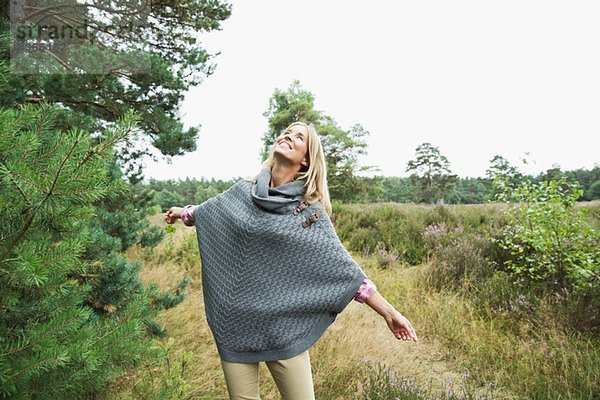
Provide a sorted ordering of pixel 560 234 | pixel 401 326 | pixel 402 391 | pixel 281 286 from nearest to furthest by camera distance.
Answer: pixel 401 326 → pixel 281 286 → pixel 402 391 → pixel 560 234

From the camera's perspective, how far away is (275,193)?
201 cm

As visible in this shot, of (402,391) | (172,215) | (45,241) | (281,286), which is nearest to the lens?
(45,241)

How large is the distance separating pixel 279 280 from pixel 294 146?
0.68 m

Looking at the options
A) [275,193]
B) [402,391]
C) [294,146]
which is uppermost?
[294,146]

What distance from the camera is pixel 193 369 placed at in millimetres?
3488

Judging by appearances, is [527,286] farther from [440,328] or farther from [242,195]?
[242,195]

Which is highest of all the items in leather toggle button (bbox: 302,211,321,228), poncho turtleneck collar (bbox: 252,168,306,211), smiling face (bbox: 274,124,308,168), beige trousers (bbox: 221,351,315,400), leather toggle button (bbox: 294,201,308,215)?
smiling face (bbox: 274,124,308,168)

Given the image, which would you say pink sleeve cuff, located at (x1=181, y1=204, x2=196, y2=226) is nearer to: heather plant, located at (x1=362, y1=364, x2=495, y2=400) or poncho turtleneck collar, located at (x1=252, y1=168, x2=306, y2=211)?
poncho turtleneck collar, located at (x1=252, y1=168, x2=306, y2=211)

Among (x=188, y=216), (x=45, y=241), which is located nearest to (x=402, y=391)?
(x=188, y=216)

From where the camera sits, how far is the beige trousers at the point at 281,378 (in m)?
1.89

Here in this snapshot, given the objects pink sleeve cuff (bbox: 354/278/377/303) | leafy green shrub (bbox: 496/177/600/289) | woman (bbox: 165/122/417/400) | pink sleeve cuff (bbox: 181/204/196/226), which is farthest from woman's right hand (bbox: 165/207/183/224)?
leafy green shrub (bbox: 496/177/600/289)

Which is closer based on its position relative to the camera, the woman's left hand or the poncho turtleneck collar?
the woman's left hand

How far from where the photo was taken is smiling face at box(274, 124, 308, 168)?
2025 mm

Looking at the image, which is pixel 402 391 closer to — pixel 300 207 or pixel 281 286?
pixel 281 286
